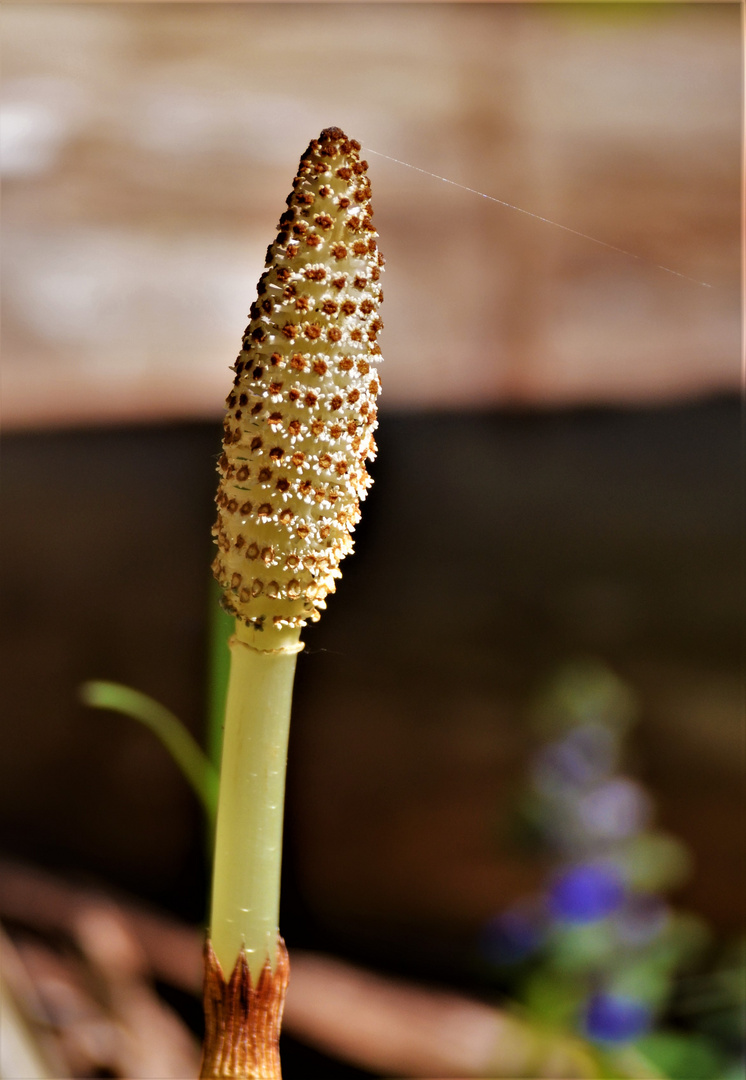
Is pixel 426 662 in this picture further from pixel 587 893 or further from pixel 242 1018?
pixel 242 1018

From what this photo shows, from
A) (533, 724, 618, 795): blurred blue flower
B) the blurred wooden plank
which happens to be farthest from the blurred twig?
the blurred wooden plank

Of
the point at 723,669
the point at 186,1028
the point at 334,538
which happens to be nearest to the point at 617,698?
the point at 723,669

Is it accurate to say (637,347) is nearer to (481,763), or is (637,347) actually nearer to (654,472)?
(654,472)

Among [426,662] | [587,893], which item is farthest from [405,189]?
[587,893]

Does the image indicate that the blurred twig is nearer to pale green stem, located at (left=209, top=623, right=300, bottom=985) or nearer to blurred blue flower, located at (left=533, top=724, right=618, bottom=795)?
blurred blue flower, located at (left=533, top=724, right=618, bottom=795)

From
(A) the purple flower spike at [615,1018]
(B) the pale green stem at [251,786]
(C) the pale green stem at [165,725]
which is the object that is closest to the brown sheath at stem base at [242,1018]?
(B) the pale green stem at [251,786]

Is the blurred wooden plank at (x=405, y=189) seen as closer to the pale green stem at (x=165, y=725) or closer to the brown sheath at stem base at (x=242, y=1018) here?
the pale green stem at (x=165, y=725)

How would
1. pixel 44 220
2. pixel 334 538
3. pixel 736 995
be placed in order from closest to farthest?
pixel 334 538 < pixel 44 220 < pixel 736 995
